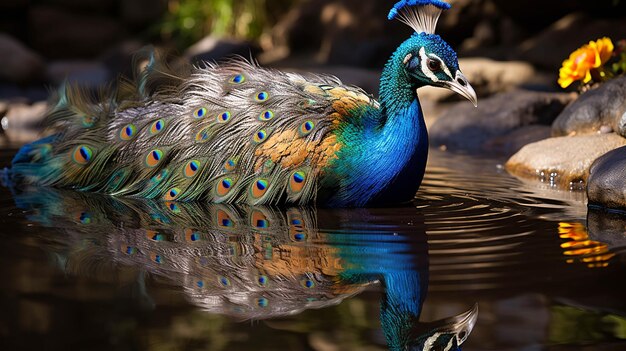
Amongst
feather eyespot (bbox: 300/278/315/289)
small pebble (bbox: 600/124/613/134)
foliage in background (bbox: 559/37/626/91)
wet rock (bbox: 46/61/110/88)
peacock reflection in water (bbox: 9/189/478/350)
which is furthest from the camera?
→ wet rock (bbox: 46/61/110/88)

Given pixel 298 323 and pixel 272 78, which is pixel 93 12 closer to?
pixel 272 78

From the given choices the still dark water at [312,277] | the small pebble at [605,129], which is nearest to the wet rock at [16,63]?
the still dark water at [312,277]

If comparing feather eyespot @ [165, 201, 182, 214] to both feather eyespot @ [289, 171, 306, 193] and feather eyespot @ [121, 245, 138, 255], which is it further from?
feather eyespot @ [121, 245, 138, 255]

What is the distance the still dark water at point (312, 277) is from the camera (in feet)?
9.90

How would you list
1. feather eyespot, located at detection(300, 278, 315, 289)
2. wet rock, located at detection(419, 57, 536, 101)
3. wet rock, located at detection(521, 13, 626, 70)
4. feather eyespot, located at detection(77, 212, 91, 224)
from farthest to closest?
wet rock, located at detection(521, 13, 626, 70), wet rock, located at detection(419, 57, 536, 101), feather eyespot, located at detection(77, 212, 91, 224), feather eyespot, located at detection(300, 278, 315, 289)

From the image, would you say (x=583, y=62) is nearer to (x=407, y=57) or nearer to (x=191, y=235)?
(x=407, y=57)

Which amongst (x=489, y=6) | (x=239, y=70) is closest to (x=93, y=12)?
(x=489, y=6)

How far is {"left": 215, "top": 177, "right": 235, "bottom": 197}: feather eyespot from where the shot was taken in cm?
551

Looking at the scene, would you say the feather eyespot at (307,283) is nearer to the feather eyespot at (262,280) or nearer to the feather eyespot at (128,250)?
the feather eyespot at (262,280)

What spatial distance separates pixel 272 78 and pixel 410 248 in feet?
6.09

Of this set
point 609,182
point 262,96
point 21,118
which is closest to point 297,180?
point 262,96

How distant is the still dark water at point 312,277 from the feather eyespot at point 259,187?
14cm

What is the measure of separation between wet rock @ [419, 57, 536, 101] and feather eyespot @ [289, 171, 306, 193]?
19.2 feet

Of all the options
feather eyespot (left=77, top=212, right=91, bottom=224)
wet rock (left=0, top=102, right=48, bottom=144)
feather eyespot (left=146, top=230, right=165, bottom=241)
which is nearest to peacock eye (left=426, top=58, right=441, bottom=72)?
feather eyespot (left=146, top=230, right=165, bottom=241)
